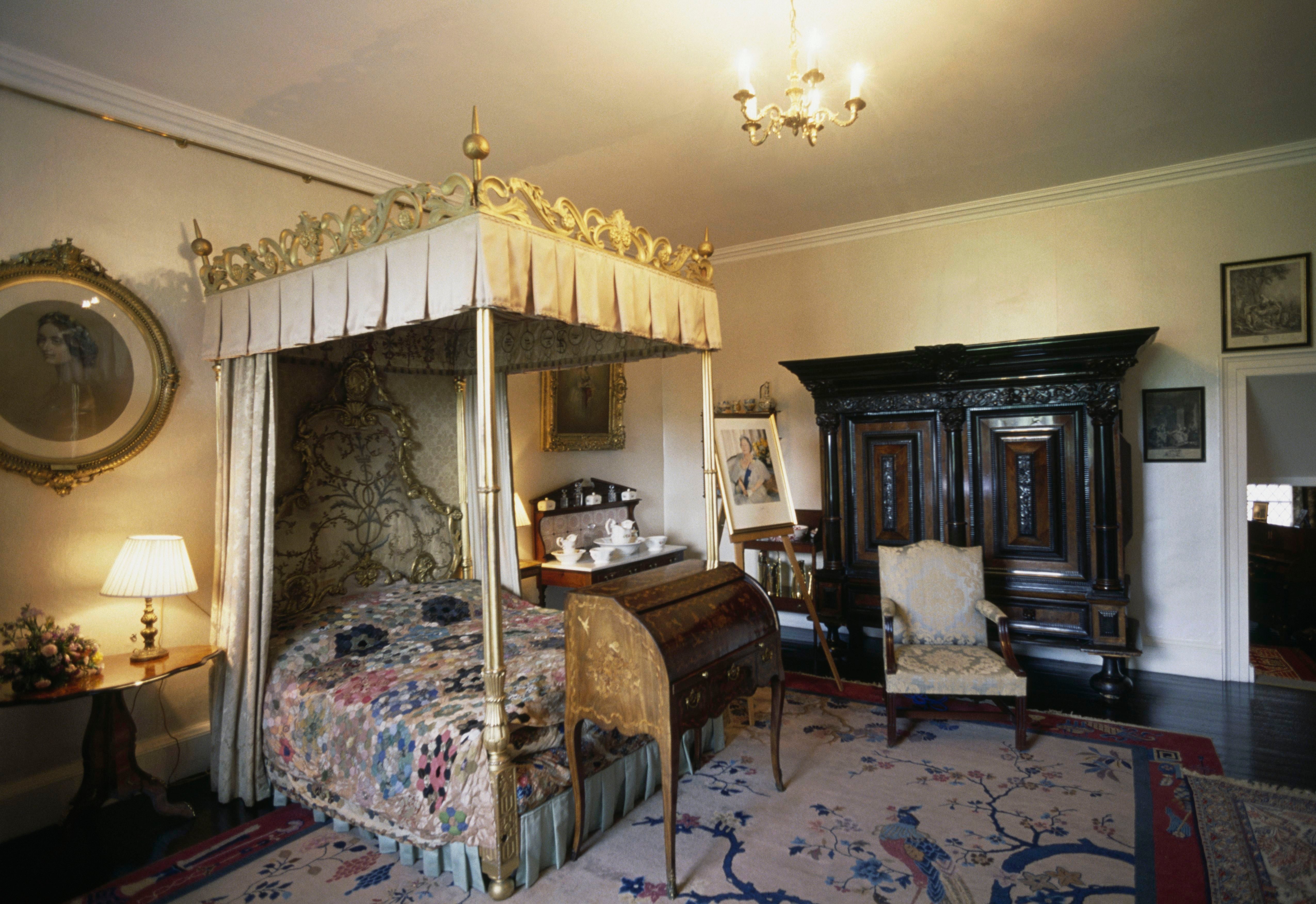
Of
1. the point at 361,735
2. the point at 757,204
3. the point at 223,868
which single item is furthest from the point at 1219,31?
the point at 223,868

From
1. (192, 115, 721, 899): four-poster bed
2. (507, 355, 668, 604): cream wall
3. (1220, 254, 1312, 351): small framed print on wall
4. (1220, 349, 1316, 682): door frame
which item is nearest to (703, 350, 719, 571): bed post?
(192, 115, 721, 899): four-poster bed

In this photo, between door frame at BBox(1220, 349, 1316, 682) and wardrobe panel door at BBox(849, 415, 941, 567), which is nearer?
door frame at BBox(1220, 349, 1316, 682)

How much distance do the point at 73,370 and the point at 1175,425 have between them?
259 inches

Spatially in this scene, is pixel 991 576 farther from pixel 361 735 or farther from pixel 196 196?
pixel 196 196

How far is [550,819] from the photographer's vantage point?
8.97 feet

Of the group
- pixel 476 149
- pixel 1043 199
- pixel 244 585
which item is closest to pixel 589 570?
pixel 244 585

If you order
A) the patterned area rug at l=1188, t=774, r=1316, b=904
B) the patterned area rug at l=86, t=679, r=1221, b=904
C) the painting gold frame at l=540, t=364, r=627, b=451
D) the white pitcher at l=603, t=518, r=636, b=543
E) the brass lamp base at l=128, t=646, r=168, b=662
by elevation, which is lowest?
the patterned area rug at l=86, t=679, r=1221, b=904

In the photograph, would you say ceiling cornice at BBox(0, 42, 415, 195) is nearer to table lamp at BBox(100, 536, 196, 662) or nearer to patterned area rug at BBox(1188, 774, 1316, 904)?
table lamp at BBox(100, 536, 196, 662)

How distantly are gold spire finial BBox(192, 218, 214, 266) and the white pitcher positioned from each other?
11.5 ft

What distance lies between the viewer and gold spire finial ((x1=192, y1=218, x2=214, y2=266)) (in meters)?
3.60

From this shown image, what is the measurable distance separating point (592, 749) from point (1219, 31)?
430 cm

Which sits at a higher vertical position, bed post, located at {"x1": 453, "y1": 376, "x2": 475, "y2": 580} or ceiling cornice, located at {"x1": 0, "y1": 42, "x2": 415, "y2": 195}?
ceiling cornice, located at {"x1": 0, "y1": 42, "x2": 415, "y2": 195}

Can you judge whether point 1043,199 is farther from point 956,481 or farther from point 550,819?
point 550,819

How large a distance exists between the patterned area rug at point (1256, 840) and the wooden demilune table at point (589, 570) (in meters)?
3.30
